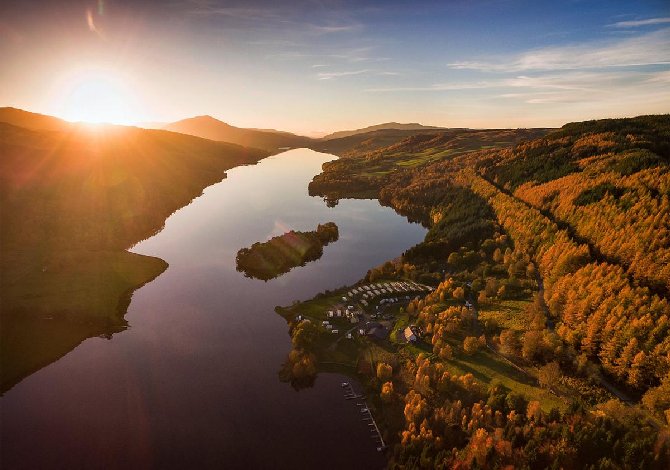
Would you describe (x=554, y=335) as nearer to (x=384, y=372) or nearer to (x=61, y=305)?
(x=384, y=372)

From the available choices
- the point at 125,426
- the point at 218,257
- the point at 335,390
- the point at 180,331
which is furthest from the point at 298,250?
the point at 125,426

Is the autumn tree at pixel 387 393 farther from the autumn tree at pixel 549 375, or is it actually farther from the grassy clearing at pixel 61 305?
the grassy clearing at pixel 61 305

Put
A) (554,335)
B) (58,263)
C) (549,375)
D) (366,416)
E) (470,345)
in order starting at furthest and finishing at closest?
(58,263), (470,345), (554,335), (366,416), (549,375)

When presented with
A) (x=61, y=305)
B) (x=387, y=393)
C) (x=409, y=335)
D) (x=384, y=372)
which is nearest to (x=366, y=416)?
(x=387, y=393)

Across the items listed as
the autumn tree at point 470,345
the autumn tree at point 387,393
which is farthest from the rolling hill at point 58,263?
the autumn tree at point 470,345

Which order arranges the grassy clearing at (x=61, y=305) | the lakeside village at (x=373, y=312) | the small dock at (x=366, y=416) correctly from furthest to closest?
the lakeside village at (x=373, y=312) → the grassy clearing at (x=61, y=305) → the small dock at (x=366, y=416)

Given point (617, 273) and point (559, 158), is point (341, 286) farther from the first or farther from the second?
point (559, 158)

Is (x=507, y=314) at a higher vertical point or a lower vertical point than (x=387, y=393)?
higher
